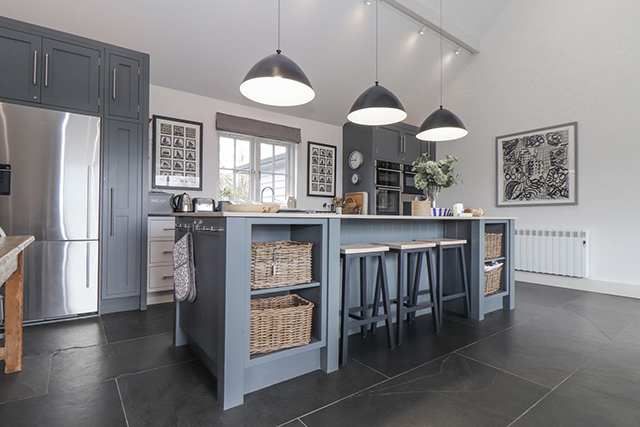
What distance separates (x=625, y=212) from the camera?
3.87 m

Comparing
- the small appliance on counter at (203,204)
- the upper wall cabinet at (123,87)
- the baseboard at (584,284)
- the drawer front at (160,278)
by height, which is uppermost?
the upper wall cabinet at (123,87)

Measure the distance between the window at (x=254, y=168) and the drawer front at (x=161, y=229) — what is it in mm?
1233

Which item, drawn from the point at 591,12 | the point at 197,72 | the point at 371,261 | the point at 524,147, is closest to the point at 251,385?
the point at 371,261

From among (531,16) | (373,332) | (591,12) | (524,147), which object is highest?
(531,16)

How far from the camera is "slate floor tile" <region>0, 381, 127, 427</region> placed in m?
1.42

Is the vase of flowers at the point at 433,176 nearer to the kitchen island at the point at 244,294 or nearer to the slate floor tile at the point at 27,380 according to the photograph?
the kitchen island at the point at 244,294

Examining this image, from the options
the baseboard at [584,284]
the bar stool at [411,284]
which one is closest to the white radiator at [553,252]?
the baseboard at [584,284]

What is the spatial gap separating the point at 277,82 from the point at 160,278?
241cm

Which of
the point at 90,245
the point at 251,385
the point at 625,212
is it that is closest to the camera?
the point at 251,385

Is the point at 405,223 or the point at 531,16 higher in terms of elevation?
the point at 531,16

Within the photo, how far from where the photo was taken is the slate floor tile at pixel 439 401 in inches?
57.1

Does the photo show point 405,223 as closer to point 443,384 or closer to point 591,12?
point 443,384

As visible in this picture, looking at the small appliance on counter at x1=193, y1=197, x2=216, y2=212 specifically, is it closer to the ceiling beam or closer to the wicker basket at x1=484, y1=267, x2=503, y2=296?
the wicker basket at x1=484, y1=267, x2=503, y2=296

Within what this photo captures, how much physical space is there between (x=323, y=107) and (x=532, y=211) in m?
3.53
